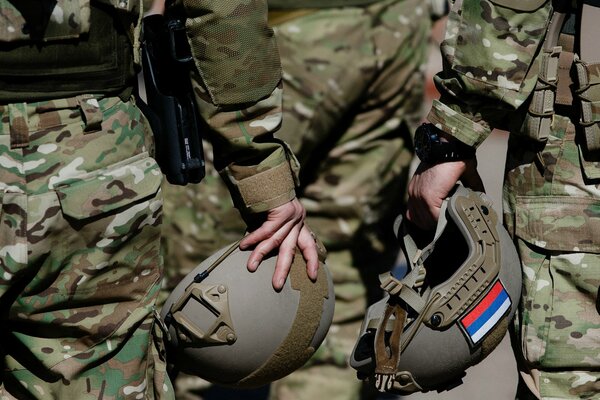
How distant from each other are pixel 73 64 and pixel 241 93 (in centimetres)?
41

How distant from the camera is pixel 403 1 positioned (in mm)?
3498

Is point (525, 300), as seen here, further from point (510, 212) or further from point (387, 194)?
point (387, 194)

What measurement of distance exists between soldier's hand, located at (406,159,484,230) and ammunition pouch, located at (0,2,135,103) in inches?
32.6

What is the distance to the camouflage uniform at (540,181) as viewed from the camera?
2.67 meters

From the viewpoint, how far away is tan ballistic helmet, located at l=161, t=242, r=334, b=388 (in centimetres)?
262

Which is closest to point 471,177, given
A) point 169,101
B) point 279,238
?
point 279,238

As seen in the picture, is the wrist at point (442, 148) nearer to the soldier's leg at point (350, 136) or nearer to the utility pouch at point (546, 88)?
the utility pouch at point (546, 88)

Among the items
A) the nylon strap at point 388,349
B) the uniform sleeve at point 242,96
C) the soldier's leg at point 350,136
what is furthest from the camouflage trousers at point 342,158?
the nylon strap at point 388,349

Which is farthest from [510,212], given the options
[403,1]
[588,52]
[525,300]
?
[403,1]

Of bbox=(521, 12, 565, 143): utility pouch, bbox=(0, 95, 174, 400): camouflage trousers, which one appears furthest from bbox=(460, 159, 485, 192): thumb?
bbox=(0, 95, 174, 400): camouflage trousers

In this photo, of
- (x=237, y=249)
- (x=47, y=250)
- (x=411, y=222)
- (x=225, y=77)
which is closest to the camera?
(x=47, y=250)

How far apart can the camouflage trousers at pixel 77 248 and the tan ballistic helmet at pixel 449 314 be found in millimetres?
573

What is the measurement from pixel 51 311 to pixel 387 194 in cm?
158

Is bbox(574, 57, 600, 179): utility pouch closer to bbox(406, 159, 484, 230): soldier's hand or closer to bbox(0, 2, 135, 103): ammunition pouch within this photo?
bbox(406, 159, 484, 230): soldier's hand
